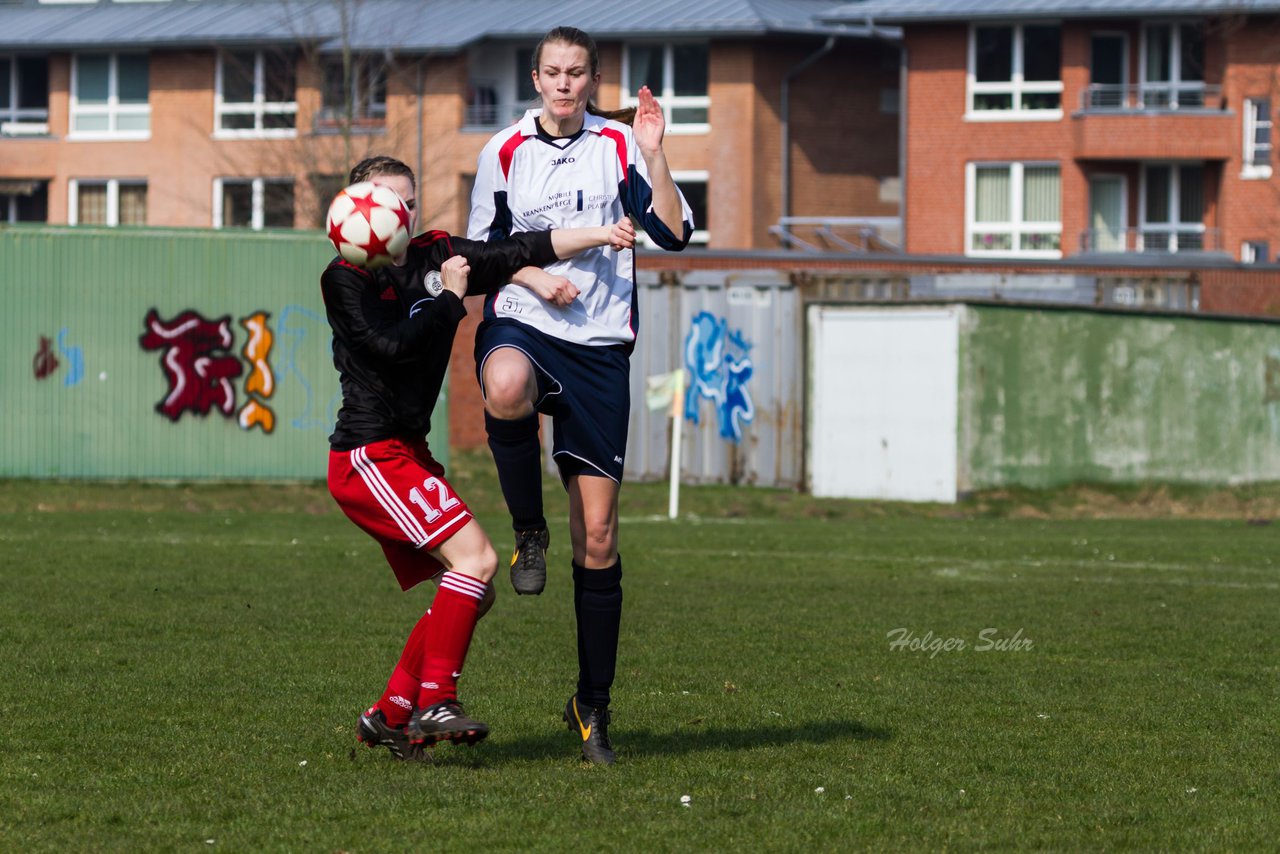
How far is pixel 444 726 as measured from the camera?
6992 millimetres

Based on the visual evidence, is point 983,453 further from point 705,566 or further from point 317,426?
point 705,566

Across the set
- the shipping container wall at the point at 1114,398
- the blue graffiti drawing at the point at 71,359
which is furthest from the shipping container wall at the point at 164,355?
the shipping container wall at the point at 1114,398

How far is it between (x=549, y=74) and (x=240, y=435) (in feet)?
65.9

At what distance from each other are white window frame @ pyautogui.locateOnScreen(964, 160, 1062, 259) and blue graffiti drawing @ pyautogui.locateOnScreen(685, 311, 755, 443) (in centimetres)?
2573

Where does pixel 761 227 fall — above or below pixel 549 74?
above

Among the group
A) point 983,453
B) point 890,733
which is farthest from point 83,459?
point 890,733

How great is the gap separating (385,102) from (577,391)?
55225mm

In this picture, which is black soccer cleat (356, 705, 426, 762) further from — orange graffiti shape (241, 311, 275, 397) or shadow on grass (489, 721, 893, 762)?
orange graffiti shape (241, 311, 275, 397)

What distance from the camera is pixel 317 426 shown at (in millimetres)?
26844

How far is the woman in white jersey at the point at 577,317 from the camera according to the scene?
739cm

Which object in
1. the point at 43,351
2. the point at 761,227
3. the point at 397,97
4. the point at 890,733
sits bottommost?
the point at 890,733

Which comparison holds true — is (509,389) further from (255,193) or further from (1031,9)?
(255,193)

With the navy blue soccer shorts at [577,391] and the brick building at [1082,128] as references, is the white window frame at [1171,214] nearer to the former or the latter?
the brick building at [1082,128]

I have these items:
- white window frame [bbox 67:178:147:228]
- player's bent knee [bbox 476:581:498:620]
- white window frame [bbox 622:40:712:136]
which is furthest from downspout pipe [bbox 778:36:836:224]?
player's bent knee [bbox 476:581:498:620]
